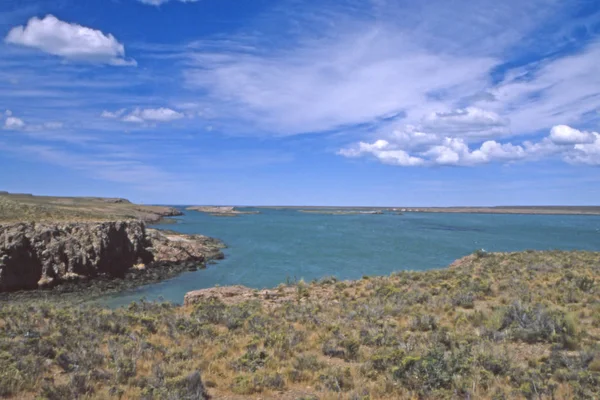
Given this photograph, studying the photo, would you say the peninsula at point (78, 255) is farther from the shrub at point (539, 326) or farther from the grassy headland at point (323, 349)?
the shrub at point (539, 326)

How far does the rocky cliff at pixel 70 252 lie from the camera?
27.9 metres

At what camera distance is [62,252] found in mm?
30812

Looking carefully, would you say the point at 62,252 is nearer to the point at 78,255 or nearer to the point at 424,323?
the point at 78,255

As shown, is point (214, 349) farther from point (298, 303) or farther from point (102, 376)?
point (298, 303)

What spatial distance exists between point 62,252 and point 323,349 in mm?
27719

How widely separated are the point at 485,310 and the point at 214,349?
31.5 feet

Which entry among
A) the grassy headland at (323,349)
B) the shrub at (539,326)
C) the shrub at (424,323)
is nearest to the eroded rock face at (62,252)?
the grassy headland at (323,349)

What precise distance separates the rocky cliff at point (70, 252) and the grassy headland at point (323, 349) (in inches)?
711

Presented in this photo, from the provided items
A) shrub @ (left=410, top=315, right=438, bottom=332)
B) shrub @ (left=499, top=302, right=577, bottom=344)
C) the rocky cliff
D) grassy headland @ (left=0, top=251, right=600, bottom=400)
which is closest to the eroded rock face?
the rocky cliff

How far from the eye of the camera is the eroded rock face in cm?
2778

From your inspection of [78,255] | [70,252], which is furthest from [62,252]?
[78,255]

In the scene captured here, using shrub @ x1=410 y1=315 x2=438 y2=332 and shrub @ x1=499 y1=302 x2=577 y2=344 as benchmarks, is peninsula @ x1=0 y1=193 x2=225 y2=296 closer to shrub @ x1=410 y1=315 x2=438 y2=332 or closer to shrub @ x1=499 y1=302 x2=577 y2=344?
shrub @ x1=410 y1=315 x2=438 y2=332

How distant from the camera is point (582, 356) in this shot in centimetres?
905

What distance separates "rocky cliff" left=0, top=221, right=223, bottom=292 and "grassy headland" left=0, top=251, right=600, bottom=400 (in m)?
18.1
